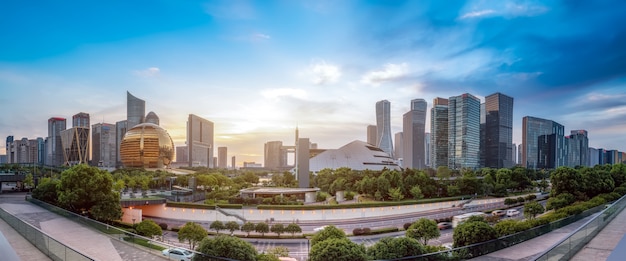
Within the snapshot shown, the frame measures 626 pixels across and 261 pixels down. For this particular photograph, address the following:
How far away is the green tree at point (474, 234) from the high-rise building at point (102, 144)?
132 metres

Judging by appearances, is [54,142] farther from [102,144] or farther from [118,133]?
Answer: [118,133]

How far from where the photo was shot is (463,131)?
99750mm

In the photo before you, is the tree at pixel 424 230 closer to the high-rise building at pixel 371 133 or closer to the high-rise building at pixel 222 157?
the high-rise building at pixel 371 133

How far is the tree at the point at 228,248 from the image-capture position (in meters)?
9.86

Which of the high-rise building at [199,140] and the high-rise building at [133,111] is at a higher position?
the high-rise building at [133,111]

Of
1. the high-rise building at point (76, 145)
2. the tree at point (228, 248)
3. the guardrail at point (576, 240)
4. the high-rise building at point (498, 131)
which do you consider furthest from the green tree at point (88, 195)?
the high-rise building at point (498, 131)

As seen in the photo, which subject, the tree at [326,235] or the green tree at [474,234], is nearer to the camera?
the green tree at [474,234]

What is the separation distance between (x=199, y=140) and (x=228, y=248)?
148011 mm

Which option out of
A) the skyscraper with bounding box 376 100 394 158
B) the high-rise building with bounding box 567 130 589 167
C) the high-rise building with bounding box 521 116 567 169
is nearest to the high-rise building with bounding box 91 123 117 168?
the skyscraper with bounding box 376 100 394 158

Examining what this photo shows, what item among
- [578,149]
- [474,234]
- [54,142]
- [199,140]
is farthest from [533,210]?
[199,140]

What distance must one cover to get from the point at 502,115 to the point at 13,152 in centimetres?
16281

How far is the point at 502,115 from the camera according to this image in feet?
391

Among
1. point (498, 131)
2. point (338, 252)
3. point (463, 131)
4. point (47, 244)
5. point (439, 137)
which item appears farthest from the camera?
point (498, 131)

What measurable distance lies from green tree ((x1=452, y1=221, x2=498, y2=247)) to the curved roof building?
69.1 m
